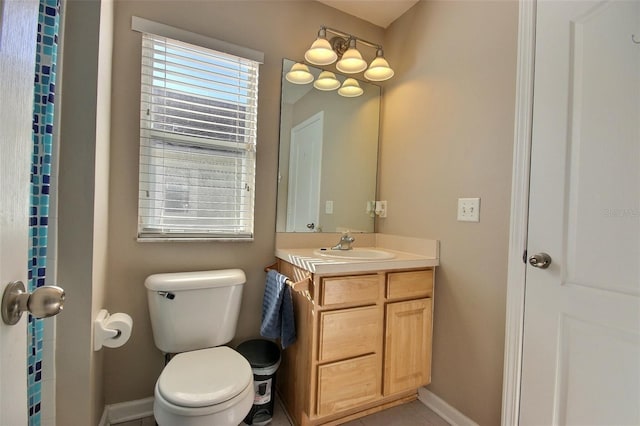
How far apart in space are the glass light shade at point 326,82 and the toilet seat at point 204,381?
67.3 inches

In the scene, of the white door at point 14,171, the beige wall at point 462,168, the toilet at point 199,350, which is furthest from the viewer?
the beige wall at point 462,168

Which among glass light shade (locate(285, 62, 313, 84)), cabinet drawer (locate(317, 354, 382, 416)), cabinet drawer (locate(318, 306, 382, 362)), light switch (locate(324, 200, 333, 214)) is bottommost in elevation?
cabinet drawer (locate(317, 354, 382, 416))

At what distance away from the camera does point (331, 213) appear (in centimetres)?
212

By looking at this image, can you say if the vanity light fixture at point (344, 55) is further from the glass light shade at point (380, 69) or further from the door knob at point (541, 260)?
the door knob at point (541, 260)

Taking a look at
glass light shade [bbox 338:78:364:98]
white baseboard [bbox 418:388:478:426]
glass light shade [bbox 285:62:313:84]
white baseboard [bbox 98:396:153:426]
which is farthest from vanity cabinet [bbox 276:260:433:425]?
glass light shade [bbox 338:78:364:98]

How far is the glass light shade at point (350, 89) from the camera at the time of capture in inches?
84.6

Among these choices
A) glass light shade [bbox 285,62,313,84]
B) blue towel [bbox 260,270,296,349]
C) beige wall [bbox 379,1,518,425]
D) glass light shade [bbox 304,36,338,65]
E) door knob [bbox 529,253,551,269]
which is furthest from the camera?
glass light shade [bbox 285,62,313,84]

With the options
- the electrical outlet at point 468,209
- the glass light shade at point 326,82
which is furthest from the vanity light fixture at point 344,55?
the electrical outlet at point 468,209

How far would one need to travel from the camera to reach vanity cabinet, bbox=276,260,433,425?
1.47 meters

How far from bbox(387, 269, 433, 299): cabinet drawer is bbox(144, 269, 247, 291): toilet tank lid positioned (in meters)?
0.81

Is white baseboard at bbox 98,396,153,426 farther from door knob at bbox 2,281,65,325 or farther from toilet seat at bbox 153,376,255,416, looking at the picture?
door knob at bbox 2,281,65,325

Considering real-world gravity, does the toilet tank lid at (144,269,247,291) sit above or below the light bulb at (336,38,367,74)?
below

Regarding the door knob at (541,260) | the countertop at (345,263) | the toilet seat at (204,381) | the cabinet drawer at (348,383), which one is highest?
the door knob at (541,260)

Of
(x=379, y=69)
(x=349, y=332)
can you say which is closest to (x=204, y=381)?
(x=349, y=332)
